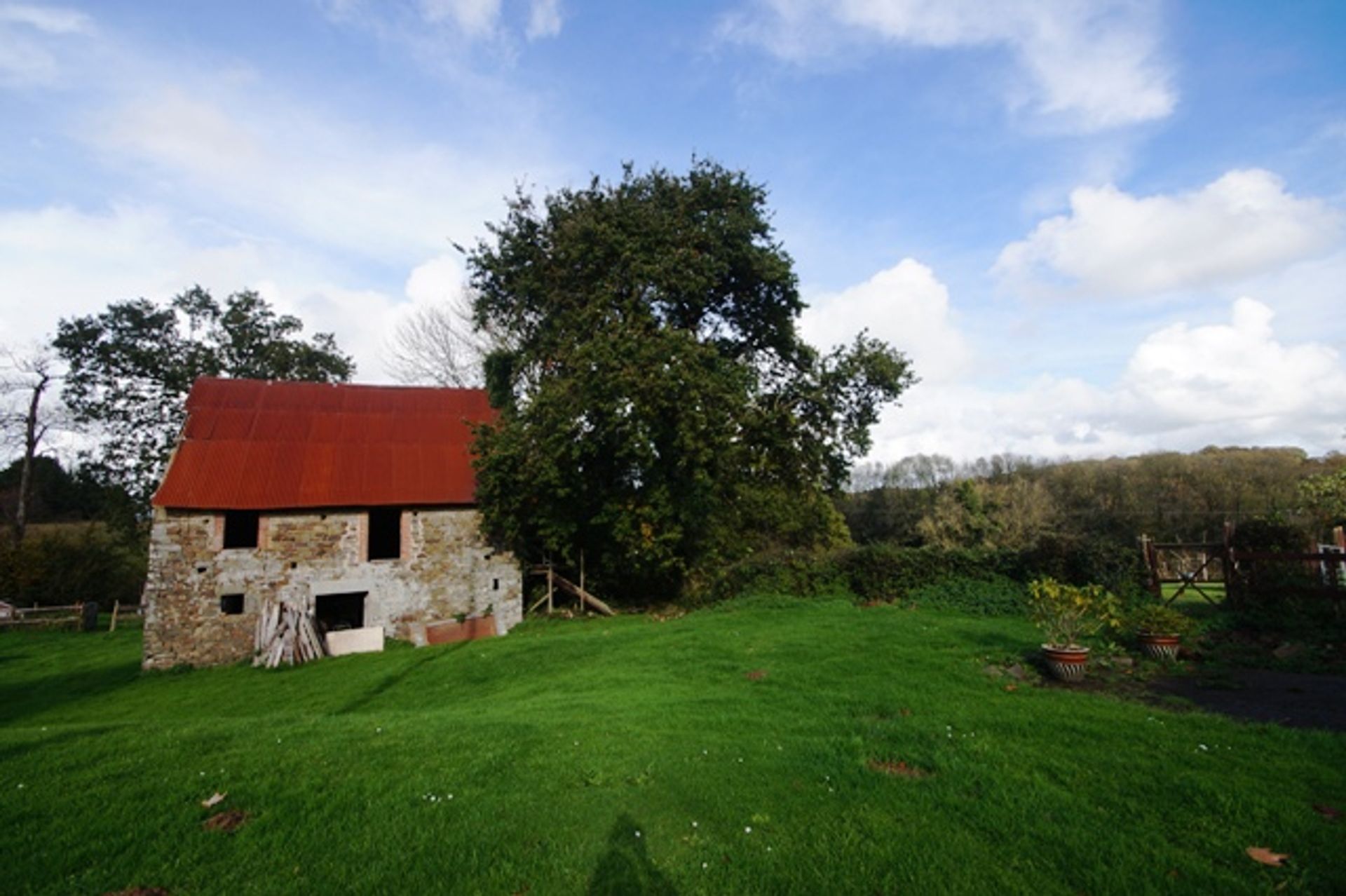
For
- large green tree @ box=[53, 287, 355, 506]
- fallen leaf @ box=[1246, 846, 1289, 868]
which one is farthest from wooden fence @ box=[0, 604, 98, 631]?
fallen leaf @ box=[1246, 846, 1289, 868]

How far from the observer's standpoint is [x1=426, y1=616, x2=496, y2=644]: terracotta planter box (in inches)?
772

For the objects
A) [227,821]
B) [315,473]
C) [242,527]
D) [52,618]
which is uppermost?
[315,473]

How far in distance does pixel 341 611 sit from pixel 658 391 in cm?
1350

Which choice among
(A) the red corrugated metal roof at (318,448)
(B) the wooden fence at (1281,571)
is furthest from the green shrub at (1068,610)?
(A) the red corrugated metal roof at (318,448)

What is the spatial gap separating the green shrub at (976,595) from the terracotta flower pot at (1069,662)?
6713 mm

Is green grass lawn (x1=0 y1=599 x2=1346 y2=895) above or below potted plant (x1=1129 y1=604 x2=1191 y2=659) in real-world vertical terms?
below

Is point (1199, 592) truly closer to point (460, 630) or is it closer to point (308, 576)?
point (460, 630)

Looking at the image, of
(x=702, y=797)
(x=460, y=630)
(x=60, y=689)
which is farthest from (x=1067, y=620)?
(x=60, y=689)

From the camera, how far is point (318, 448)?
70.3ft

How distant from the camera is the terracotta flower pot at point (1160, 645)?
10.2 meters

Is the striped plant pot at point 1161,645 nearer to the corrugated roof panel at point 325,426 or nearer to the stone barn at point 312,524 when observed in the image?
the stone barn at point 312,524

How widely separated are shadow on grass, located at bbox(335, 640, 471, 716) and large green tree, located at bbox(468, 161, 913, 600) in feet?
15.6

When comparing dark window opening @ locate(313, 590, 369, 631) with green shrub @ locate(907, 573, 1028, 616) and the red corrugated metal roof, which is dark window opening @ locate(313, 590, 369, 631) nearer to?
the red corrugated metal roof

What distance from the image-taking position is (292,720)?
8.64m
